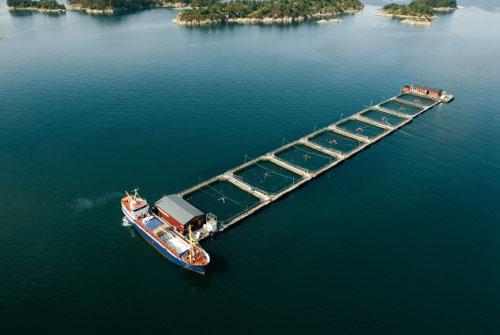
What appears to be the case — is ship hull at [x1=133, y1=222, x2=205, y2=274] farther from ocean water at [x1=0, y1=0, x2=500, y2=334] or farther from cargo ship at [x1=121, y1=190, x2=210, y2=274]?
ocean water at [x1=0, y1=0, x2=500, y2=334]

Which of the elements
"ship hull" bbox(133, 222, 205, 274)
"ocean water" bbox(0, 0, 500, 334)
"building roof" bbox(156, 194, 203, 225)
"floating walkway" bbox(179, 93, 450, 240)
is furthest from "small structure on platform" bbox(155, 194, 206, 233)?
"ocean water" bbox(0, 0, 500, 334)

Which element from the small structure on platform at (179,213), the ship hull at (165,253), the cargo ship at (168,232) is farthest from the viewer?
the small structure on platform at (179,213)

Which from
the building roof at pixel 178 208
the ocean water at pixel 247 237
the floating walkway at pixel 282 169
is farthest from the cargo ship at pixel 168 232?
the floating walkway at pixel 282 169

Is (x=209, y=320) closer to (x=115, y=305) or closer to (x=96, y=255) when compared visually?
(x=115, y=305)

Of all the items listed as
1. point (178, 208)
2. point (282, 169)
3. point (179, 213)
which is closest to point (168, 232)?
point (179, 213)

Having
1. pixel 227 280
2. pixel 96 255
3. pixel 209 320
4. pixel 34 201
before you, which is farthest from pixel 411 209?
pixel 34 201

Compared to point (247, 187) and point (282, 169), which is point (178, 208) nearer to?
point (247, 187)

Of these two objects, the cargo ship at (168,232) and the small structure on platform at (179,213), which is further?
the small structure on platform at (179,213)

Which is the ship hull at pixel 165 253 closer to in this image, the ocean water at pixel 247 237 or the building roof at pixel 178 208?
the ocean water at pixel 247 237
